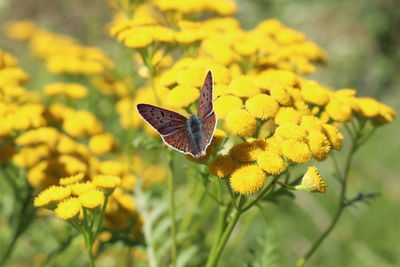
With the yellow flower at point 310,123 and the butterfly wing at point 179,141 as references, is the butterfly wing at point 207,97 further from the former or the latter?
the yellow flower at point 310,123

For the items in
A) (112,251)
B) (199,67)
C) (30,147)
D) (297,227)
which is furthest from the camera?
(297,227)

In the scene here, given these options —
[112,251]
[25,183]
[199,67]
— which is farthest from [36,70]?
[199,67]

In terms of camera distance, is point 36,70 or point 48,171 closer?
point 48,171

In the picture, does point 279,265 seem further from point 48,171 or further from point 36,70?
point 36,70

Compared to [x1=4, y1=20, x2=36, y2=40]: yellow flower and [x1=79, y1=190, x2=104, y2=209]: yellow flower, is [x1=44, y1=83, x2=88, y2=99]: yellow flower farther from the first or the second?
[x1=4, y1=20, x2=36, y2=40]: yellow flower

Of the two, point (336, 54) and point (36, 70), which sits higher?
point (336, 54)

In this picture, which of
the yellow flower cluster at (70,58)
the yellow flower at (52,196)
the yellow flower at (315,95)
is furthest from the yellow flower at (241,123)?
the yellow flower cluster at (70,58)

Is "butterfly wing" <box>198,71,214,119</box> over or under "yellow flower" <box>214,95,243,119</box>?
over

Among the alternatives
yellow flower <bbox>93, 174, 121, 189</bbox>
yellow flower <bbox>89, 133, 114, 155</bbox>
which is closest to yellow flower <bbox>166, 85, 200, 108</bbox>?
yellow flower <bbox>93, 174, 121, 189</bbox>
